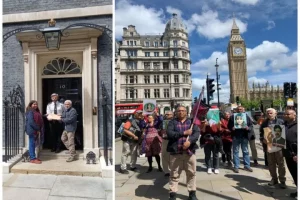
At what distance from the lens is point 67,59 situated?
17.6 feet

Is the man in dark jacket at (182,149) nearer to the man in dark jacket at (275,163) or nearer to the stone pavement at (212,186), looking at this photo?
the stone pavement at (212,186)

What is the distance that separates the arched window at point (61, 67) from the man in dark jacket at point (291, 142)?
361 cm

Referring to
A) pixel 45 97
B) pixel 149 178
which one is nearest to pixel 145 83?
pixel 45 97

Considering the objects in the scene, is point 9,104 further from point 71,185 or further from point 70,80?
point 71,185

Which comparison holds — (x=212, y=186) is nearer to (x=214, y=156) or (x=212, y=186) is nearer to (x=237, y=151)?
(x=214, y=156)

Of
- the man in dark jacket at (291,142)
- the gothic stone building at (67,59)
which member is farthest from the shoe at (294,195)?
the gothic stone building at (67,59)

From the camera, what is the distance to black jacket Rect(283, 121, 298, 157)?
10.9 feet

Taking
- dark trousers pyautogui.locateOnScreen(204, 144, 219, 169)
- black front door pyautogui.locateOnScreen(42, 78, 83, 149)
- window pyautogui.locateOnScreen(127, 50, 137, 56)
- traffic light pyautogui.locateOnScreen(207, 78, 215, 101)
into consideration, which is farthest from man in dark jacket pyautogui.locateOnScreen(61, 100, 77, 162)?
window pyautogui.locateOnScreen(127, 50, 137, 56)

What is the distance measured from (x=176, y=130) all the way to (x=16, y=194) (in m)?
2.27

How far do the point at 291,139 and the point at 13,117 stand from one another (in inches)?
182

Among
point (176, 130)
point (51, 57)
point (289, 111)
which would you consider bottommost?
point (176, 130)

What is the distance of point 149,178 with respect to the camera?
4.46 m

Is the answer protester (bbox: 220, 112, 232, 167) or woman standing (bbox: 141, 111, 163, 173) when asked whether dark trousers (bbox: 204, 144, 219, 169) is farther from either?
woman standing (bbox: 141, 111, 163, 173)

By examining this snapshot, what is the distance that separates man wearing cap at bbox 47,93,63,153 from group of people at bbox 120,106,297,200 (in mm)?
1259
